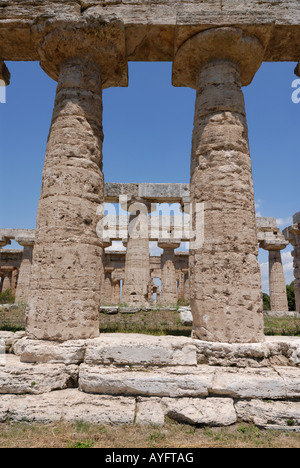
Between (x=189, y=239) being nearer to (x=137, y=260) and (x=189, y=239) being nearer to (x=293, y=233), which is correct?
(x=137, y=260)

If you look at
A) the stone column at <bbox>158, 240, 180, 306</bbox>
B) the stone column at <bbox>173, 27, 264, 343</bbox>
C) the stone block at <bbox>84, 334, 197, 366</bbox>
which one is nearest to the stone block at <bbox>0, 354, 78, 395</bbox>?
the stone block at <bbox>84, 334, 197, 366</bbox>

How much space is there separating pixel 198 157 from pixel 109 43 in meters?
2.77

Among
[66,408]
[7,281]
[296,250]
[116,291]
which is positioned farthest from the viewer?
[116,291]

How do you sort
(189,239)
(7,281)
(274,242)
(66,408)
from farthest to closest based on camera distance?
1. (7,281)
2. (274,242)
3. (189,239)
4. (66,408)

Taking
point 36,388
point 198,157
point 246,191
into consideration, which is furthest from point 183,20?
point 36,388

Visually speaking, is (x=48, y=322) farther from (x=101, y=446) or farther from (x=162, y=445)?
(x=162, y=445)

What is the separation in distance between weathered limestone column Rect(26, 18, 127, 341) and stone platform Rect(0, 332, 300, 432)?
18.9 inches

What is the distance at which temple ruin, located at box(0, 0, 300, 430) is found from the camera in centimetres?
409

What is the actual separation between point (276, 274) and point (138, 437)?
19225 mm

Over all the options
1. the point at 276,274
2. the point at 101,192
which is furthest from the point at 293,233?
the point at 101,192

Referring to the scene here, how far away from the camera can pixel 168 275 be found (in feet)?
66.9

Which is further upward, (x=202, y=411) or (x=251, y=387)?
(x=251, y=387)

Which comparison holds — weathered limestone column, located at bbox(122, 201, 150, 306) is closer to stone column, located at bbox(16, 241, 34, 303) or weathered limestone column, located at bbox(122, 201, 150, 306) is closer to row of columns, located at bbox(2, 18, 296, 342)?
row of columns, located at bbox(2, 18, 296, 342)

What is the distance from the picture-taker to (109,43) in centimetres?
560
